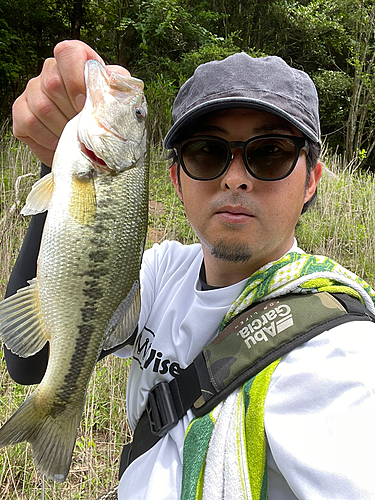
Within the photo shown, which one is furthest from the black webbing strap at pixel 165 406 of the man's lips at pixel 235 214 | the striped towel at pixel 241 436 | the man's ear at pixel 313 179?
the man's ear at pixel 313 179

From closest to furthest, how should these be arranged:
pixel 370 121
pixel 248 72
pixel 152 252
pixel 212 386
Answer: pixel 212 386 < pixel 248 72 < pixel 152 252 < pixel 370 121

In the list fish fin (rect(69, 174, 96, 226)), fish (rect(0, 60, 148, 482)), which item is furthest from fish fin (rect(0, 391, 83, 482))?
fish fin (rect(69, 174, 96, 226))

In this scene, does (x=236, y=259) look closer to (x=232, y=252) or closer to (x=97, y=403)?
(x=232, y=252)

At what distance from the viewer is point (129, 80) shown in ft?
4.73

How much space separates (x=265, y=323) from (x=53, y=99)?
3.30ft

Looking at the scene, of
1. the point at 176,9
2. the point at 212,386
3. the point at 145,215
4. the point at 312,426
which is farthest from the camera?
the point at 176,9

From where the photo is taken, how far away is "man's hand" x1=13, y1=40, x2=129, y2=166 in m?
1.25

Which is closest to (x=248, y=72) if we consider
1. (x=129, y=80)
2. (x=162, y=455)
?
(x=129, y=80)

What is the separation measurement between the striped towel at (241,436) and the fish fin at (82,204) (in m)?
0.63

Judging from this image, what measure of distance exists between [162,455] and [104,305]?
521 millimetres

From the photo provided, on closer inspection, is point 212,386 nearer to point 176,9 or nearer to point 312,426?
point 312,426

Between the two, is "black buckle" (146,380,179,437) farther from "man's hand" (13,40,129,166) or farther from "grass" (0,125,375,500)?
"grass" (0,125,375,500)

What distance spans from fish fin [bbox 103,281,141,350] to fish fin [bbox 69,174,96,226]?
26 centimetres

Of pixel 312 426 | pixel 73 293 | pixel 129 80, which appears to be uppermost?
pixel 129 80
